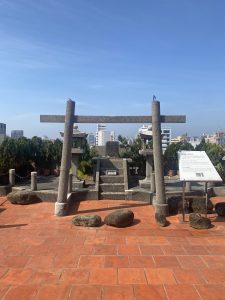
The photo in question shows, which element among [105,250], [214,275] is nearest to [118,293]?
[214,275]

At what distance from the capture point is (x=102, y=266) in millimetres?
6891

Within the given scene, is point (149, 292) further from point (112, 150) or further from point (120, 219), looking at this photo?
point (112, 150)

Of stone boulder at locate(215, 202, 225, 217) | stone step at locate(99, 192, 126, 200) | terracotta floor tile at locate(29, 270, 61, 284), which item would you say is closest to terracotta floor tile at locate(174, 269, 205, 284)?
terracotta floor tile at locate(29, 270, 61, 284)

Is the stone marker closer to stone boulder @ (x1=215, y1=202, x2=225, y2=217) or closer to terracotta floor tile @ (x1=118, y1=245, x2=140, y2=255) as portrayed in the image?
stone boulder @ (x1=215, y1=202, x2=225, y2=217)

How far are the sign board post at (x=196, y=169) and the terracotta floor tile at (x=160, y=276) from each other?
3713mm

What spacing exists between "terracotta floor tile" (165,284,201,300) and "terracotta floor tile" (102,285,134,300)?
69 cm

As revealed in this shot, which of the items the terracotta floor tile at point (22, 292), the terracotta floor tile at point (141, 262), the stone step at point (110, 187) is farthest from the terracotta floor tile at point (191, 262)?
the stone step at point (110, 187)

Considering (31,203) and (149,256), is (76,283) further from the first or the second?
(31,203)

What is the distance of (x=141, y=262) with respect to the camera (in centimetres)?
714

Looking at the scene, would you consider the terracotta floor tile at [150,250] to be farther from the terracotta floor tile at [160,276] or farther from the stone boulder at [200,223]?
the stone boulder at [200,223]

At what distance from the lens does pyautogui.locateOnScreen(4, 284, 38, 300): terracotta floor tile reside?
5.54 meters

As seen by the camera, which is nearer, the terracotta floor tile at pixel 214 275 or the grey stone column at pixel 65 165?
the terracotta floor tile at pixel 214 275

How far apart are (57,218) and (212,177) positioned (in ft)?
17.6

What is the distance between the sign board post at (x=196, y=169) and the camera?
32.5 ft
